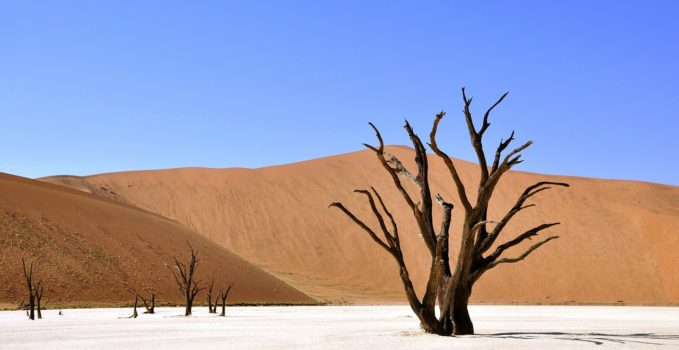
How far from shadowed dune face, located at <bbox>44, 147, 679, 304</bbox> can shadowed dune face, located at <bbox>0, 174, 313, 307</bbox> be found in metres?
7.37

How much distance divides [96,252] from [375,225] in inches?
1204

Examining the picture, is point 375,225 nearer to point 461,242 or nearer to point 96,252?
point 96,252

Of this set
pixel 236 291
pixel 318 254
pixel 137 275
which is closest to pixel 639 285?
pixel 318 254

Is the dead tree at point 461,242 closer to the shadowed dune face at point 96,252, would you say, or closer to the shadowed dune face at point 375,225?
the shadowed dune face at point 96,252

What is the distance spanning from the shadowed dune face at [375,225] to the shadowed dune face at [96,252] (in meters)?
7.37

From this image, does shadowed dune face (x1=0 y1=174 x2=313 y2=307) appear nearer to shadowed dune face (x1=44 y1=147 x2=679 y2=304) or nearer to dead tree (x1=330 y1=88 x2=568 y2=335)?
shadowed dune face (x1=44 y1=147 x2=679 y2=304)

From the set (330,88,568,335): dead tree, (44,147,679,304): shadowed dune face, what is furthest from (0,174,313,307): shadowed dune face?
(330,88,568,335): dead tree

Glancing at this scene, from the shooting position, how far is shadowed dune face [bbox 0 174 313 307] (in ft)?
123

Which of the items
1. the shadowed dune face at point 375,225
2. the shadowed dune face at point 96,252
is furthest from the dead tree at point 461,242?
the shadowed dune face at point 375,225

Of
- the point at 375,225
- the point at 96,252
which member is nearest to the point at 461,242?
the point at 96,252

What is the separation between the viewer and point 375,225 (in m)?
68.2

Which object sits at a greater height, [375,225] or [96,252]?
[375,225]

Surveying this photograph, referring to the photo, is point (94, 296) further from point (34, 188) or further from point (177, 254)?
point (34, 188)

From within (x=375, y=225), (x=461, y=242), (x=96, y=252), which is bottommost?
(x=461, y=242)
